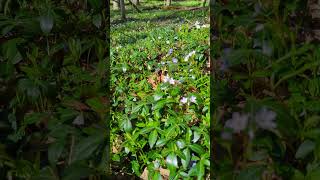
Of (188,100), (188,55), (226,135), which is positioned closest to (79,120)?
(226,135)

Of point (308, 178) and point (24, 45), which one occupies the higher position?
point (24, 45)

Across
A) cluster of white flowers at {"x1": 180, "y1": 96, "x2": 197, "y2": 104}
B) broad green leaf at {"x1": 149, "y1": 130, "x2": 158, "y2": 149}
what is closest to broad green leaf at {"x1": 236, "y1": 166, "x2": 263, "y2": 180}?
broad green leaf at {"x1": 149, "y1": 130, "x2": 158, "y2": 149}

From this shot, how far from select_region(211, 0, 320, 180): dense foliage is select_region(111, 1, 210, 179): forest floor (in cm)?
33

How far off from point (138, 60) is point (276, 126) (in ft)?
4.89

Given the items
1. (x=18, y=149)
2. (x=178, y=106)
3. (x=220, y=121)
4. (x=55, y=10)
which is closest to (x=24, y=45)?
(x=55, y=10)

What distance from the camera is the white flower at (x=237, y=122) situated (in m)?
1.33

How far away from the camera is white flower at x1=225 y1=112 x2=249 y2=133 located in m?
1.33

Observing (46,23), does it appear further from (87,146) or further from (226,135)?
(226,135)

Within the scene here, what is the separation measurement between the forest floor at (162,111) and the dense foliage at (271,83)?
1.10 ft

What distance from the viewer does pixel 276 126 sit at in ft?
4.13

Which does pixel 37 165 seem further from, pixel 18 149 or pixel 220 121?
pixel 220 121

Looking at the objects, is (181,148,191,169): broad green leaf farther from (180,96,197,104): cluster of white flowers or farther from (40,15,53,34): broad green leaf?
(40,15,53,34): broad green leaf

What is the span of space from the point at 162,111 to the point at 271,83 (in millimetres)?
661

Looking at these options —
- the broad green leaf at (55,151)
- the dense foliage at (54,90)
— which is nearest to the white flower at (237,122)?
the dense foliage at (54,90)
